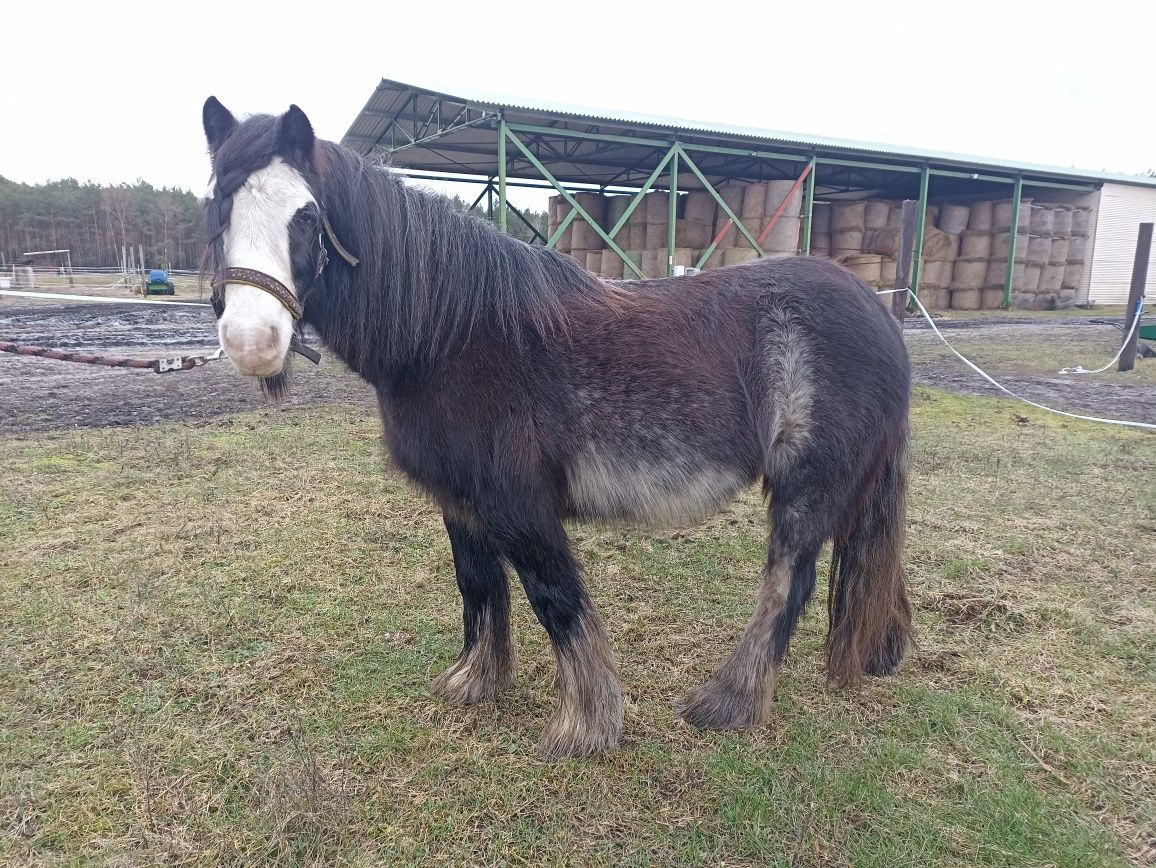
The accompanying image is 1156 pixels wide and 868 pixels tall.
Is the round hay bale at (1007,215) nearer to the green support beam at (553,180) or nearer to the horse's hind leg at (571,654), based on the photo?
the green support beam at (553,180)

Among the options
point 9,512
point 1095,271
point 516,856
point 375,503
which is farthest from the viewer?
point 1095,271

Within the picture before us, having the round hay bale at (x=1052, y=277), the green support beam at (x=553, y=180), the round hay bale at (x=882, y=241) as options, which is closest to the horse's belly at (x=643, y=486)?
the green support beam at (x=553, y=180)

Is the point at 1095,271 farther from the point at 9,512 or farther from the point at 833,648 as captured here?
the point at 9,512

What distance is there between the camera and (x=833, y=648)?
269cm

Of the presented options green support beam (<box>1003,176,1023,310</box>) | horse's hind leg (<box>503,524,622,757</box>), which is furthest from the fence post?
horse's hind leg (<box>503,524,622,757</box>)

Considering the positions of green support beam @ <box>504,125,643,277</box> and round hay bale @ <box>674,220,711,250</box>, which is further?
round hay bale @ <box>674,220,711,250</box>

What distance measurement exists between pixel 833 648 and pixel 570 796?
4.22 ft

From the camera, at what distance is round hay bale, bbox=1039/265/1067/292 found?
19938mm

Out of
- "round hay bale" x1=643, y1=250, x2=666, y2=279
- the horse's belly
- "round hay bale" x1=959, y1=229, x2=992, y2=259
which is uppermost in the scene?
"round hay bale" x1=959, y1=229, x2=992, y2=259

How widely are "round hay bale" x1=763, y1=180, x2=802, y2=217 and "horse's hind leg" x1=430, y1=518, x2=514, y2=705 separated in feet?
49.2

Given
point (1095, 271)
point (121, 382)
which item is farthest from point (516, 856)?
point (1095, 271)

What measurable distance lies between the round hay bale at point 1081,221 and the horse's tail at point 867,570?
23596 mm

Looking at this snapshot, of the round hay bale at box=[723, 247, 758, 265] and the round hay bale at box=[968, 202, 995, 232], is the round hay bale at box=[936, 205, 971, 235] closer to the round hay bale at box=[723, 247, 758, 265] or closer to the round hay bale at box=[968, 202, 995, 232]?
the round hay bale at box=[968, 202, 995, 232]

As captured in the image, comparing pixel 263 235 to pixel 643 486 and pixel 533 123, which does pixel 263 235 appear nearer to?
pixel 643 486
